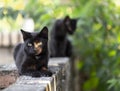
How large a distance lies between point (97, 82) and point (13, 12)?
2.05 m

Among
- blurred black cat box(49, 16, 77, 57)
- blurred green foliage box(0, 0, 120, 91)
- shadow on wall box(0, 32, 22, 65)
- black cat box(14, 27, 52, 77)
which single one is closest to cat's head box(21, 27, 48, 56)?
black cat box(14, 27, 52, 77)

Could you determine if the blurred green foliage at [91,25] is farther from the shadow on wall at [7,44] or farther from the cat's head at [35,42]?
the cat's head at [35,42]

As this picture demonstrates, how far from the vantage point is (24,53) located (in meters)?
4.54

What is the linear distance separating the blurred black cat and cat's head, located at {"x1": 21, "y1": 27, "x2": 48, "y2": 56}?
2575 millimetres

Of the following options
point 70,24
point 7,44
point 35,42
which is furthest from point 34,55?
point 7,44

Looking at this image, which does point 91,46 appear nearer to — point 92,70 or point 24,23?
point 92,70

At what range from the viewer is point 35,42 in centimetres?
430

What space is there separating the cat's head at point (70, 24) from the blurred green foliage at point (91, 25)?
27 centimetres

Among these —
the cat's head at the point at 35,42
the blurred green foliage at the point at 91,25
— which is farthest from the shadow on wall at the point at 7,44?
the cat's head at the point at 35,42

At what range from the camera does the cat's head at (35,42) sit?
430 cm

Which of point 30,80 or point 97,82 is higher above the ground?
point 30,80

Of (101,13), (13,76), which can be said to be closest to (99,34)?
(101,13)

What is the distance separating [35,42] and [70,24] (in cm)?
283

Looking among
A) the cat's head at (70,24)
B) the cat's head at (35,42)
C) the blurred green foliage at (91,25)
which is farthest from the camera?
the blurred green foliage at (91,25)
